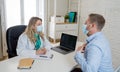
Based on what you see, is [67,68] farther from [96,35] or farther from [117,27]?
[117,27]

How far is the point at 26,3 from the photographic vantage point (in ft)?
13.1

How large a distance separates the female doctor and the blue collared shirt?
715 mm

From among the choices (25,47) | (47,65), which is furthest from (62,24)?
(47,65)

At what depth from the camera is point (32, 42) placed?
2.03 meters

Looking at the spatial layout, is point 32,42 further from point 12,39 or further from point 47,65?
point 47,65

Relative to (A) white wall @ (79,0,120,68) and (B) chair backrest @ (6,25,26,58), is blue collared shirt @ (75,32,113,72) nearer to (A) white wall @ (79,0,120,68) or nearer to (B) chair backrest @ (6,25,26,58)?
(B) chair backrest @ (6,25,26,58)

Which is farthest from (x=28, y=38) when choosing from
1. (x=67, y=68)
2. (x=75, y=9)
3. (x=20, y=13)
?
(x=75, y=9)

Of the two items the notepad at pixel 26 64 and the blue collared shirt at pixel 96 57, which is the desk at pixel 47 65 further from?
the blue collared shirt at pixel 96 57

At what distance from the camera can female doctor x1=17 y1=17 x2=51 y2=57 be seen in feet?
6.15

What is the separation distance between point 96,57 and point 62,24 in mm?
2644

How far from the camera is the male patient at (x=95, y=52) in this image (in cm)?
127

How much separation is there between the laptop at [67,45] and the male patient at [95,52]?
1.96ft

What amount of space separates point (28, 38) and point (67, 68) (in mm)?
759

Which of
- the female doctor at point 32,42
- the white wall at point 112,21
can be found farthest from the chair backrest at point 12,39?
the white wall at point 112,21
